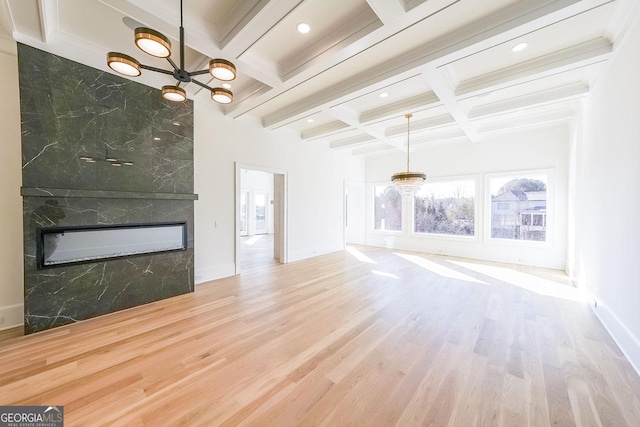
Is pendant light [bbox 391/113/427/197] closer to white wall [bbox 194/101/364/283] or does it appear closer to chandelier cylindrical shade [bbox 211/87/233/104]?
white wall [bbox 194/101/364/283]

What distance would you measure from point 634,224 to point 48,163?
19.8ft

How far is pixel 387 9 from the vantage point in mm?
2131

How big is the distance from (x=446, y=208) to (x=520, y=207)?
1659 millimetres

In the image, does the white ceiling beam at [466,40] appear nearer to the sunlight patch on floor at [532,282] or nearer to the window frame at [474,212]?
the sunlight patch on floor at [532,282]

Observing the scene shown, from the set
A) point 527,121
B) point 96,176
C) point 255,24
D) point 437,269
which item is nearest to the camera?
point 255,24

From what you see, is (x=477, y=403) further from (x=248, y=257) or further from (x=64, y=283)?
(x=248, y=257)

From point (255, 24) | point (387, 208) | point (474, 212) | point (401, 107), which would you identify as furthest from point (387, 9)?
point (387, 208)

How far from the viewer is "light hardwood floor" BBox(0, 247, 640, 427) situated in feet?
5.45

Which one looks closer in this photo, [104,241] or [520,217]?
[104,241]

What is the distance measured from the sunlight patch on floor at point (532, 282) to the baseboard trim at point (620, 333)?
2.39 feet

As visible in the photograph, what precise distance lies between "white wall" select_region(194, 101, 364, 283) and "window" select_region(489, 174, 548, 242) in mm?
4094

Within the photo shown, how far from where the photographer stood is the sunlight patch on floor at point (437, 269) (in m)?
4.78

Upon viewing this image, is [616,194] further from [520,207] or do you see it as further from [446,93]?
[520,207]

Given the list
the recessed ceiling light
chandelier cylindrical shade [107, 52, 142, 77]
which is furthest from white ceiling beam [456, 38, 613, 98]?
chandelier cylindrical shade [107, 52, 142, 77]
